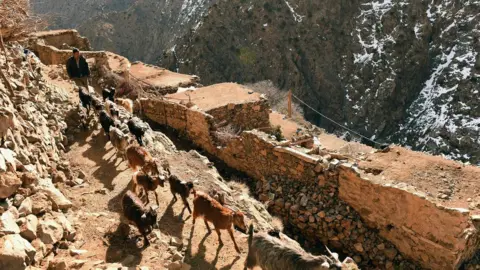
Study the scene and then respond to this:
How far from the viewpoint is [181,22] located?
221ft

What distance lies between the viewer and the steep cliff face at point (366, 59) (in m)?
38.9

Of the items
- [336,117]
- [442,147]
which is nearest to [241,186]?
[442,147]

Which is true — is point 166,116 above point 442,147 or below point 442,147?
above

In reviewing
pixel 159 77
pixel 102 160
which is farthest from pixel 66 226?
pixel 159 77

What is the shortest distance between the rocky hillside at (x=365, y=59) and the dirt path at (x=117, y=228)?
1310 inches

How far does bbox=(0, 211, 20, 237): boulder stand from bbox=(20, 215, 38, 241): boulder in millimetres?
147

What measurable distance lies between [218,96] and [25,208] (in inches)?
423

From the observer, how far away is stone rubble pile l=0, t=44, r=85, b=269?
4.20 meters

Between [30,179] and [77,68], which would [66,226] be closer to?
[30,179]

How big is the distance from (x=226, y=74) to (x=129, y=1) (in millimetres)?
42614

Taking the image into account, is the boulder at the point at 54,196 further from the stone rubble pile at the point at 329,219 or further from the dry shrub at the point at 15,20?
the stone rubble pile at the point at 329,219

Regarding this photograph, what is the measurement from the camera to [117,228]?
5977 millimetres

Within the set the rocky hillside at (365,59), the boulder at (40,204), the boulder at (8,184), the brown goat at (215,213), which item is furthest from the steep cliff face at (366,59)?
the boulder at (8,184)

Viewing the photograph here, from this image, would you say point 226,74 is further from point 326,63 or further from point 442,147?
point 442,147
